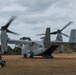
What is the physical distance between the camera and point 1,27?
170 feet

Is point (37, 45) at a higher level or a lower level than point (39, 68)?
higher

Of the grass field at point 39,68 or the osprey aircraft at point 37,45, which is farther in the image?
the osprey aircraft at point 37,45

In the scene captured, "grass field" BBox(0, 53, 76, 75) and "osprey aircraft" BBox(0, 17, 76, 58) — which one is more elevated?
"osprey aircraft" BBox(0, 17, 76, 58)

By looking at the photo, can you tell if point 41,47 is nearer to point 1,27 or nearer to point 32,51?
point 32,51

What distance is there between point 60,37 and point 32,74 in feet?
137

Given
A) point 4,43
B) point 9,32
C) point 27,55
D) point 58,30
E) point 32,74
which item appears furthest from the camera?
point 58,30

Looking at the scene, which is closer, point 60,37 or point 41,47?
point 41,47

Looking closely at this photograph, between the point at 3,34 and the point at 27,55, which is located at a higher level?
the point at 3,34

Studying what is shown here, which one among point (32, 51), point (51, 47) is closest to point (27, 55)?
point (32, 51)

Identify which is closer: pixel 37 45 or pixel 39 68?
pixel 39 68

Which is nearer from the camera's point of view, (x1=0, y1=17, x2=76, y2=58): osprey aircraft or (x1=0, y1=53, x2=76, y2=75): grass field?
(x1=0, y1=53, x2=76, y2=75): grass field

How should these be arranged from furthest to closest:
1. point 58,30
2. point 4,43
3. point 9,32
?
point 58,30 < point 9,32 < point 4,43

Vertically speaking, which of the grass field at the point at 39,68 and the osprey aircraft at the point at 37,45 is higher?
the osprey aircraft at the point at 37,45

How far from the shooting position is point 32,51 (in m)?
56.1
